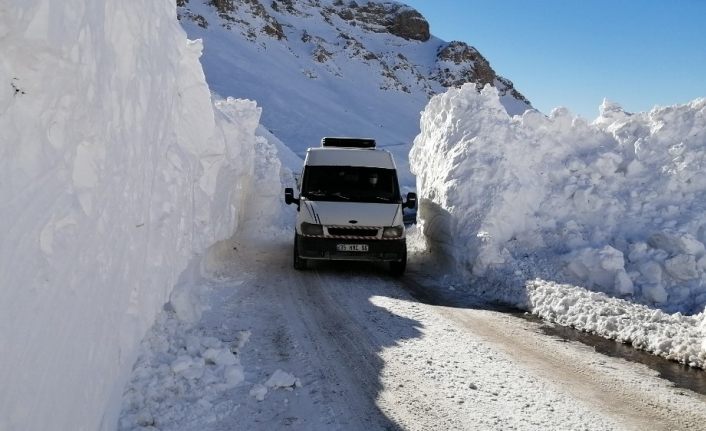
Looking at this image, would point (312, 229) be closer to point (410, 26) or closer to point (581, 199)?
point (581, 199)

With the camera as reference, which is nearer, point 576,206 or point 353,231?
point 353,231

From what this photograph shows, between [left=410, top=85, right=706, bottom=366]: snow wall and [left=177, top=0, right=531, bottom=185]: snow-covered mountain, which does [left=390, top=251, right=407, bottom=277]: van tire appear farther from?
[left=177, top=0, right=531, bottom=185]: snow-covered mountain

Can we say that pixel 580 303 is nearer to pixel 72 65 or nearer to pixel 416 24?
pixel 72 65

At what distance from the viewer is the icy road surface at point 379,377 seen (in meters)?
4.12

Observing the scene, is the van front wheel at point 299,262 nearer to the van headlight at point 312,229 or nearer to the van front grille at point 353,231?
the van headlight at point 312,229

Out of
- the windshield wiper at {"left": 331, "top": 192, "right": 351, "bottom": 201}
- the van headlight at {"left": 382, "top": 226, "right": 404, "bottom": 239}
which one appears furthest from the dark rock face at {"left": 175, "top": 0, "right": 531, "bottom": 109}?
the van headlight at {"left": 382, "top": 226, "right": 404, "bottom": 239}

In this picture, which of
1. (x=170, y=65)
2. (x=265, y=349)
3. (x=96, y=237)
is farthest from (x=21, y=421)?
(x=170, y=65)

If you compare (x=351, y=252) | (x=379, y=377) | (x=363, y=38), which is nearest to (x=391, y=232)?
(x=351, y=252)

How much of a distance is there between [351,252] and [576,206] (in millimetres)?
4439

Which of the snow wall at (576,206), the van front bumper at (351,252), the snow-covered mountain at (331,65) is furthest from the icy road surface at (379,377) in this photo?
the snow-covered mountain at (331,65)

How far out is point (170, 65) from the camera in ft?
22.5

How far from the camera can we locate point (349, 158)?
10.4 m

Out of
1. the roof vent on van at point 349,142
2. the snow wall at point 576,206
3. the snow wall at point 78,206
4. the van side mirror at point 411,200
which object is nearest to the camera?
the snow wall at point 78,206

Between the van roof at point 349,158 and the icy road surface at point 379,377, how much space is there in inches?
145
